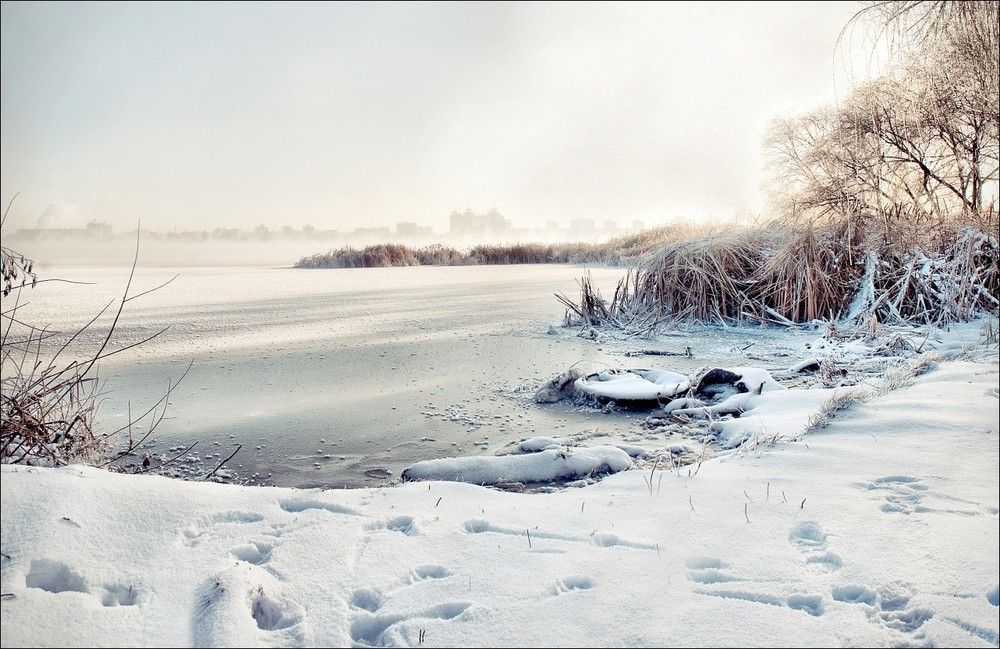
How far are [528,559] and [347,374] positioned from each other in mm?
2687

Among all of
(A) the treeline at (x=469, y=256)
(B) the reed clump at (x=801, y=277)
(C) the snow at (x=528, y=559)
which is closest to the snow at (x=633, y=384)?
(C) the snow at (x=528, y=559)

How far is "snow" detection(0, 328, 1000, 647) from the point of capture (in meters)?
1.06

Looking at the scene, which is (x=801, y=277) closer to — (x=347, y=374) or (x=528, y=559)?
(x=347, y=374)

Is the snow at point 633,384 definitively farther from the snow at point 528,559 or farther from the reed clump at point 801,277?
the reed clump at point 801,277

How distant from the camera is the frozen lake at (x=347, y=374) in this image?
243 centimetres

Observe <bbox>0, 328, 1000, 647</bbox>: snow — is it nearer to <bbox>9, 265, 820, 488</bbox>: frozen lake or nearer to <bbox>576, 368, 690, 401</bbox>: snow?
<bbox>9, 265, 820, 488</bbox>: frozen lake

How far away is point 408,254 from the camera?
17516mm

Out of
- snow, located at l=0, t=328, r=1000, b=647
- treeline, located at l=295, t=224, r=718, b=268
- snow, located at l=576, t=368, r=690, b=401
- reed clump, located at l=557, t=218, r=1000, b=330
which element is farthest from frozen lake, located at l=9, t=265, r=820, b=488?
treeline, located at l=295, t=224, r=718, b=268

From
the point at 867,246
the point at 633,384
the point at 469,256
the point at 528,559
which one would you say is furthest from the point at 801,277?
the point at 469,256

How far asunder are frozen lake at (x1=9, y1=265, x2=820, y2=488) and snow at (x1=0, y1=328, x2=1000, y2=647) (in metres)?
0.58

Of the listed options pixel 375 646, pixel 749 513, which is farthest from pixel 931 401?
pixel 375 646

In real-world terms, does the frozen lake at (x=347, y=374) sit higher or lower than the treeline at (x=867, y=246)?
lower

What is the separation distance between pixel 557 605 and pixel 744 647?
0.32m

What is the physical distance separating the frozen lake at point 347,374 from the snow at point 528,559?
1.91 feet
